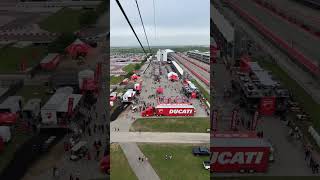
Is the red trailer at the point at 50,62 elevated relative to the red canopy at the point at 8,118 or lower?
elevated

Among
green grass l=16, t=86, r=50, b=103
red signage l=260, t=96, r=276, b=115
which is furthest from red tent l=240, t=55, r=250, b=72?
green grass l=16, t=86, r=50, b=103

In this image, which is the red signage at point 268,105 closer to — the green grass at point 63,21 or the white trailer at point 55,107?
the white trailer at point 55,107

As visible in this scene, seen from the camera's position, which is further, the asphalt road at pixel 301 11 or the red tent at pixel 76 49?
the asphalt road at pixel 301 11

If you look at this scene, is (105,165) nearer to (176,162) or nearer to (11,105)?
(176,162)

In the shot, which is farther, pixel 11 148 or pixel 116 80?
pixel 116 80

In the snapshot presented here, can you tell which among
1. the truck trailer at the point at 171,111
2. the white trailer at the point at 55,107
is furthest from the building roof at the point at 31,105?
the truck trailer at the point at 171,111

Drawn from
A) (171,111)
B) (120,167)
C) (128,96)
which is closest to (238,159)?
(120,167)
